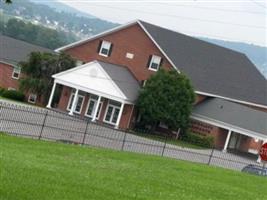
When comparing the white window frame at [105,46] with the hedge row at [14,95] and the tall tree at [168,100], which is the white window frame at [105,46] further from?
the tall tree at [168,100]

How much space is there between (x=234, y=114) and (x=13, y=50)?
27574mm

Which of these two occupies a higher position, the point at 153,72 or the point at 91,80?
the point at 153,72

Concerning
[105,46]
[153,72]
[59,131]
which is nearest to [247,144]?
[153,72]

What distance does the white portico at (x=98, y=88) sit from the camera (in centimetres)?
6078

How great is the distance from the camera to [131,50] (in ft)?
218

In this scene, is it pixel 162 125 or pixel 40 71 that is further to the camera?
pixel 40 71

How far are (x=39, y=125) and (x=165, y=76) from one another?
95.5ft

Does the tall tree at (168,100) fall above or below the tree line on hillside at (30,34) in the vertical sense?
below

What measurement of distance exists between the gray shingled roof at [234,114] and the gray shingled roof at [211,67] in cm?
212

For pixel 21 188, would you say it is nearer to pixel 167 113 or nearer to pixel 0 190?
pixel 0 190

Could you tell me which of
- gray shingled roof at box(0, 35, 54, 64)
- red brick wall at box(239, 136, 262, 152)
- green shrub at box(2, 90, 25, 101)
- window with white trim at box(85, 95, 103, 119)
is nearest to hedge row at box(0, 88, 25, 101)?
green shrub at box(2, 90, 25, 101)

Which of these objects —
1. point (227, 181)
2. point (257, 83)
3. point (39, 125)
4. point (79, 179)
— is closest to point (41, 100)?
point (257, 83)

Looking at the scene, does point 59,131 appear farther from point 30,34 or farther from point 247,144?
point 30,34

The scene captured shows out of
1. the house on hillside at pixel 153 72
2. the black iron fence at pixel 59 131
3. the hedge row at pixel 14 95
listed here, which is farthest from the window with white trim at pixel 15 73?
the black iron fence at pixel 59 131
